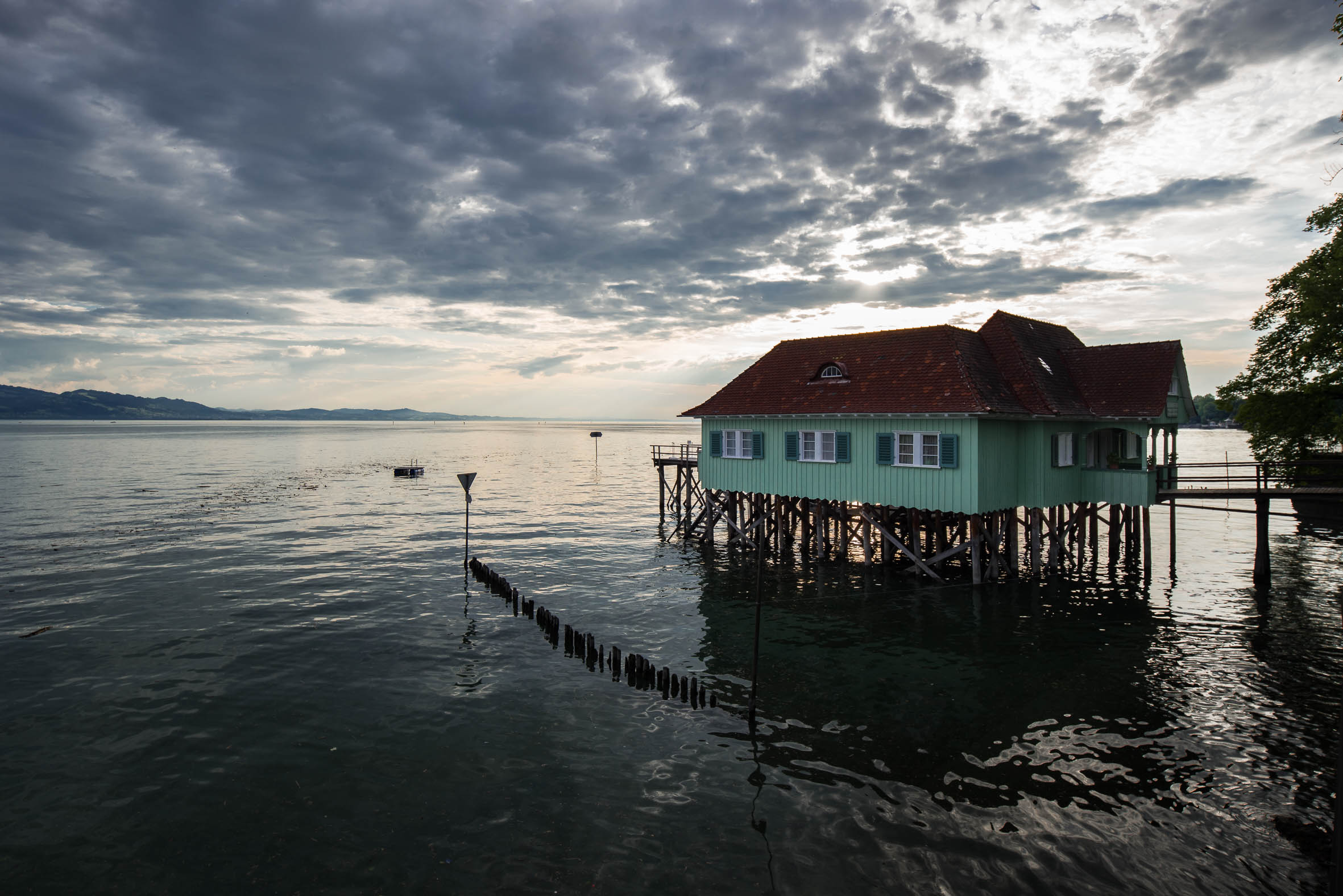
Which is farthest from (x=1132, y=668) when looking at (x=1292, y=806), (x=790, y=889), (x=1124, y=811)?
(x=790, y=889)

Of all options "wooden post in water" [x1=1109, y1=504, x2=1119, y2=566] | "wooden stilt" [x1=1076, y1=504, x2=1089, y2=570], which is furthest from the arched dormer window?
"wooden post in water" [x1=1109, y1=504, x2=1119, y2=566]

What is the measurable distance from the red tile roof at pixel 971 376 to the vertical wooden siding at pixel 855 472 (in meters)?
0.74

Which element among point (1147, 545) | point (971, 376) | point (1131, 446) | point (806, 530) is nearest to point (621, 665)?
point (806, 530)

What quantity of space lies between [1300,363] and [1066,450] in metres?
13.2

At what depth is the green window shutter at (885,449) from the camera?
28.0m

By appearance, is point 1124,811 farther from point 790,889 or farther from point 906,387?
point 906,387

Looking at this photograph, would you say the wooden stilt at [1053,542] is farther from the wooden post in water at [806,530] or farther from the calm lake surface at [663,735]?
the wooden post in water at [806,530]

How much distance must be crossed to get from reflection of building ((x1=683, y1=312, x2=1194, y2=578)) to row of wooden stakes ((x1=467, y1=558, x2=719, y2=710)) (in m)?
12.4

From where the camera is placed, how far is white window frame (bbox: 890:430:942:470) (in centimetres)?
2667

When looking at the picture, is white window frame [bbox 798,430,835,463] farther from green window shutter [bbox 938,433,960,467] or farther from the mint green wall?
green window shutter [bbox 938,433,960,467]

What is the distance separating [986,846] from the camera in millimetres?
11055

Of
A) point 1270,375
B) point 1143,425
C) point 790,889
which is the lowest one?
point 790,889

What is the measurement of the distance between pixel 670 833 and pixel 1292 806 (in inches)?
435

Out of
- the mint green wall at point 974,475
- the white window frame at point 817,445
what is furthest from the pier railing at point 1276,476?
the white window frame at point 817,445
